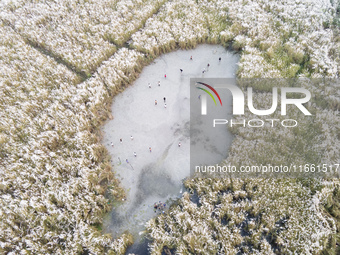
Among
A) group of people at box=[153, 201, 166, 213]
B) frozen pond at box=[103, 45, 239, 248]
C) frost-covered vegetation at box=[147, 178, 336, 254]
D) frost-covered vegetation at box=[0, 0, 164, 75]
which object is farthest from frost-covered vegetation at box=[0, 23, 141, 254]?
A: frost-covered vegetation at box=[147, 178, 336, 254]

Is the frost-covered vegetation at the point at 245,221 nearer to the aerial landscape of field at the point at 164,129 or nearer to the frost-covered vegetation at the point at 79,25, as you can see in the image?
the aerial landscape of field at the point at 164,129

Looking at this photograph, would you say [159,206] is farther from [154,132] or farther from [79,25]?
[79,25]

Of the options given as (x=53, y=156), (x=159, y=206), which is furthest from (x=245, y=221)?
(x=53, y=156)

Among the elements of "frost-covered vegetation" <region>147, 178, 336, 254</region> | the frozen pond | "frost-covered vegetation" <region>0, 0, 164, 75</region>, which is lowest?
"frost-covered vegetation" <region>147, 178, 336, 254</region>

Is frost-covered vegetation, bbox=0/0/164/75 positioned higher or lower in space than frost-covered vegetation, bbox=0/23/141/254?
higher

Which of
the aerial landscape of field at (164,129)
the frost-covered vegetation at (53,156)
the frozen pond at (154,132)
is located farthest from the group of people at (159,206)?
the frost-covered vegetation at (53,156)

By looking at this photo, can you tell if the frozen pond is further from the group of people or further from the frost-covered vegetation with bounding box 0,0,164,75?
the frost-covered vegetation with bounding box 0,0,164,75
